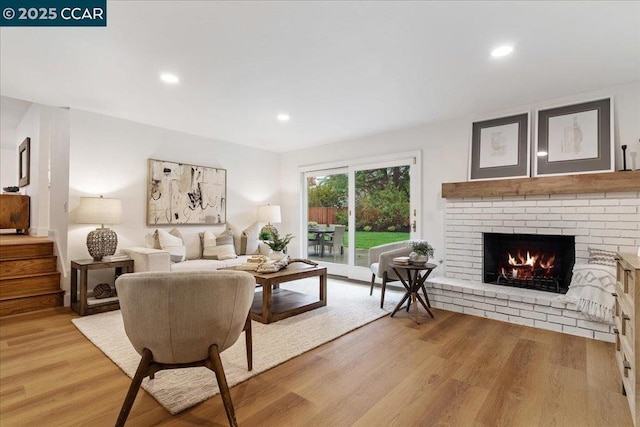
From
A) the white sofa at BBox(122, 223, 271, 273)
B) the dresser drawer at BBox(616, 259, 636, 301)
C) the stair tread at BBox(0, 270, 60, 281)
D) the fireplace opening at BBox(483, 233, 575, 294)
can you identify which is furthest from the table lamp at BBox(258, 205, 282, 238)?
the dresser drawer at BBox(616, 259, 636, 301)

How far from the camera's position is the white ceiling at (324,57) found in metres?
2.04

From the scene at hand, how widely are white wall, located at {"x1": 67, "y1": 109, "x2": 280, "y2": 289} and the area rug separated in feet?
4.06

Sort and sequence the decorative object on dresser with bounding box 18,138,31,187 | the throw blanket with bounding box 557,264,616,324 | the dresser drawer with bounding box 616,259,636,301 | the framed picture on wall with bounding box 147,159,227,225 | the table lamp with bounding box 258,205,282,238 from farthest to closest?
the table lamp with bounding box 258,205,282,238 → the decorative object on dresser with bounding box 18,138,31,187 → the framed picture on wall with bounding box 147,159,227,225 → the throw blanket with bounding box 557,264,616,324 → the dresser drawer with bounding box 616,259,636,301

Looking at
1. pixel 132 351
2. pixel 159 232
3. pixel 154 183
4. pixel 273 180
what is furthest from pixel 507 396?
pixel 273 180

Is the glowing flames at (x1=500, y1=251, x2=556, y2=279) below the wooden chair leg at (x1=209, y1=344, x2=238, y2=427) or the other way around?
the other way around

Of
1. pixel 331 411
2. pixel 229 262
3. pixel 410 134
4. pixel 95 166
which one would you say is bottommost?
pixel 331 411

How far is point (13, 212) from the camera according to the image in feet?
16.6

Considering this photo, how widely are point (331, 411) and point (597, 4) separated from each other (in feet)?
9.63

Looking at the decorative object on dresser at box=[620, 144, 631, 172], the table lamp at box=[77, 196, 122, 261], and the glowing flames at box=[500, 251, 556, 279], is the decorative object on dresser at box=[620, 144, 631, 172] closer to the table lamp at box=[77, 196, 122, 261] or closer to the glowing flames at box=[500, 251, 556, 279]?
the glowing flames at box=[500, 251, 556, 279]

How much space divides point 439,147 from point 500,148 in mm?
767

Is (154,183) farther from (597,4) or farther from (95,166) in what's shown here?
(597,4)

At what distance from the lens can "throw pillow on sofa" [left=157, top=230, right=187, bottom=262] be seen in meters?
4.08

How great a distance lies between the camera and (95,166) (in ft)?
13.0

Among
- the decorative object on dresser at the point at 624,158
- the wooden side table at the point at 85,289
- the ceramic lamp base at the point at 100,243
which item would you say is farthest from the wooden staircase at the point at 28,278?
the decorative object on dresser at the point at 624,158
